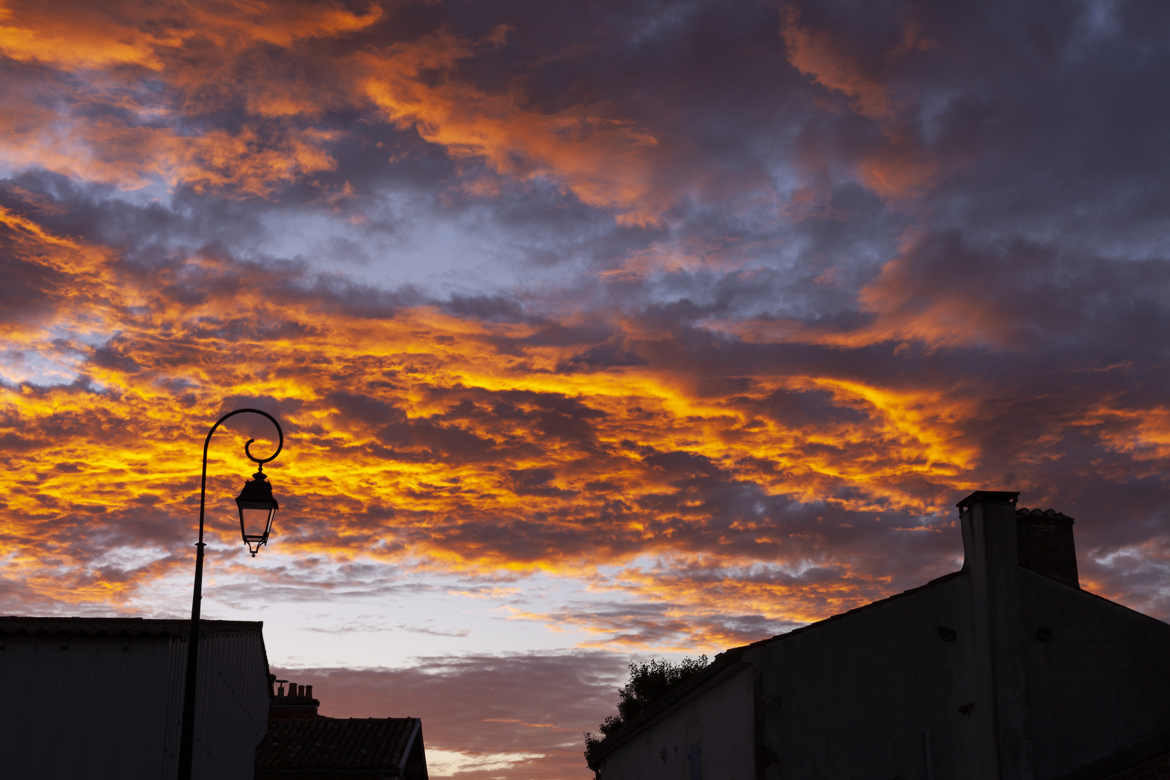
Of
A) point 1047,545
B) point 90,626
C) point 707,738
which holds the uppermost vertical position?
point 1047,545

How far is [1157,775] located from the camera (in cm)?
1830

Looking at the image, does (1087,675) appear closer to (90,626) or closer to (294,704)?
(90,626)

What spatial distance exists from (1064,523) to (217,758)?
65.3 feet

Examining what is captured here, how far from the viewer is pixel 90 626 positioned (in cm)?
2192

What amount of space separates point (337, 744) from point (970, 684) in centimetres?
2926

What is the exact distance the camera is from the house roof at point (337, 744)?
4106cm

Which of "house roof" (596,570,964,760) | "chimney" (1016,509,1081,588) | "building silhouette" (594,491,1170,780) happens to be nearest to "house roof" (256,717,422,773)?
"house roof" (596,570,964,760)

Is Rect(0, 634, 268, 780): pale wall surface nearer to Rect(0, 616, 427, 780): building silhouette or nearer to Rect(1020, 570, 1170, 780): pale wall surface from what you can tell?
Rect(0, 616, 427, 780): building silhouette

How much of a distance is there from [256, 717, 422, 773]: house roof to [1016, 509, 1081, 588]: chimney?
87.4 ft

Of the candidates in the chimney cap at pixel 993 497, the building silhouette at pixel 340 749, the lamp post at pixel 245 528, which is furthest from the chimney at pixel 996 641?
the building silhouette at pixel 340 749

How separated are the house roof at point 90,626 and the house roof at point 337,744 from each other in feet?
61.0

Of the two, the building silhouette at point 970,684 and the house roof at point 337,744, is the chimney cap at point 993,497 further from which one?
the house roof at point 337,744

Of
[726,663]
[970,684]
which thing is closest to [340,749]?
[726,663]

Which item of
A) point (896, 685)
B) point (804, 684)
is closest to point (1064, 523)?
point (896, 685)
